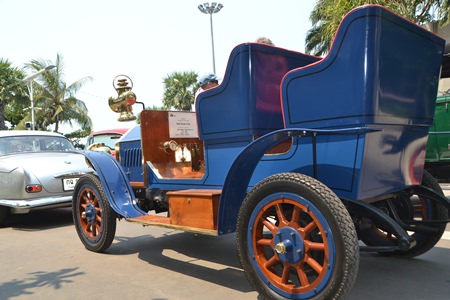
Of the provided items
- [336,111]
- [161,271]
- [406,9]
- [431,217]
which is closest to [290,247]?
[336,111]

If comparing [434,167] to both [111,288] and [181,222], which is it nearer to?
[181,222]

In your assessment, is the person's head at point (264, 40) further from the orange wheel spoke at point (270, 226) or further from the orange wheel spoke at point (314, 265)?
the orange wheel spoke at point (314, 265)

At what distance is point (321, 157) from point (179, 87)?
30.2 meters

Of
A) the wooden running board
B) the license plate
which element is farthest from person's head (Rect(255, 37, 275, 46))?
the license plate

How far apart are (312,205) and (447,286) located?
1567mm

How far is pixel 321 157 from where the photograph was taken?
9.19 feet

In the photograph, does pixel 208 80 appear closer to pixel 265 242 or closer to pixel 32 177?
pixel 265 242

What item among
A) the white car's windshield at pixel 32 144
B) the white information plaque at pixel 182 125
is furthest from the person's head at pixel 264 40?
the white car's windshield at pixel 32 144

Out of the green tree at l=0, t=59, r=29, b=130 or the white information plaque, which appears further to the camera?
the green tree at l=0, t=59, r=29, b=130

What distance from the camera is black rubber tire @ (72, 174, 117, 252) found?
13.9ft

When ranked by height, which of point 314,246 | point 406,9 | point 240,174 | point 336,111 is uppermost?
point 406,9

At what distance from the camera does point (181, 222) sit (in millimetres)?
3338

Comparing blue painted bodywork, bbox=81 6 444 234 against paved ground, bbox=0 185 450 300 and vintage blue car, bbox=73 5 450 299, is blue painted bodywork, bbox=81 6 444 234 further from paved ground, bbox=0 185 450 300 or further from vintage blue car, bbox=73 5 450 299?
paved ground, bbox=0 185 450 300

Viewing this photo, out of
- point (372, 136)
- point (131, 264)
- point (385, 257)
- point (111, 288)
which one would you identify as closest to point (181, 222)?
point (111, 288)
